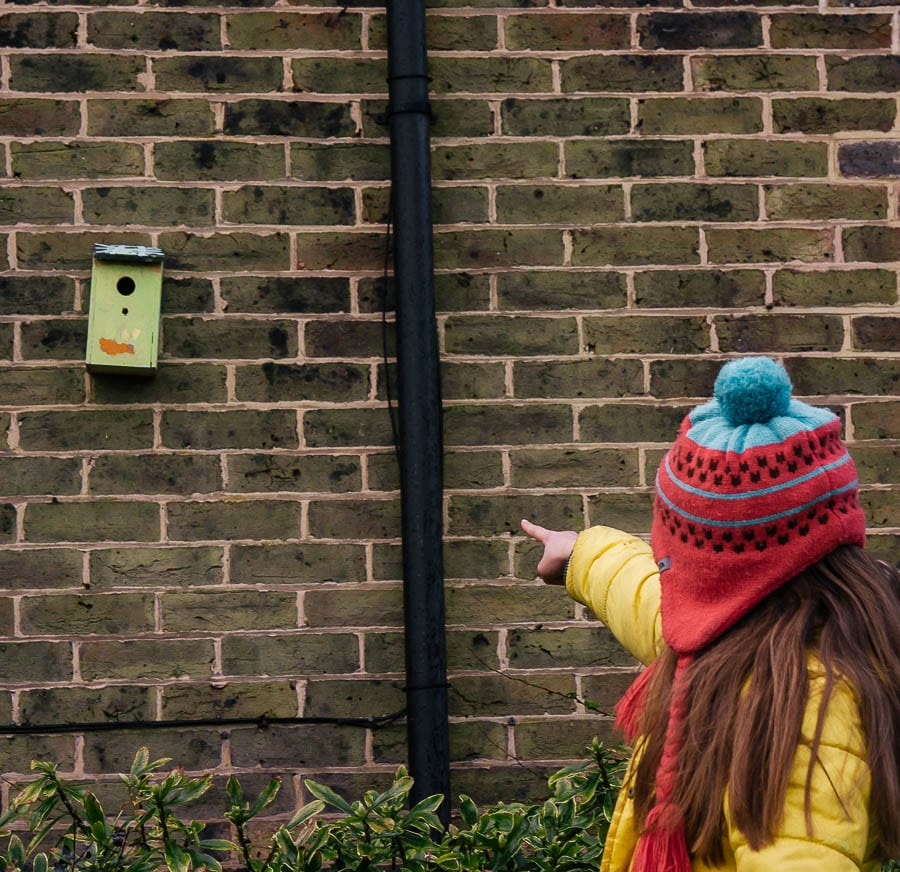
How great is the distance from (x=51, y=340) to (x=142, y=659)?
87cm

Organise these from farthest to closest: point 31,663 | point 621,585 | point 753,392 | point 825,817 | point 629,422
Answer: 1. point 629,422
2. point 31,663
3. point 621,585
4. point 753,392
5. point 825,817

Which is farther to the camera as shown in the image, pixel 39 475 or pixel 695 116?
pixel 695 116

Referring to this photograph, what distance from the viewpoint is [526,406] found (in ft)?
10.5

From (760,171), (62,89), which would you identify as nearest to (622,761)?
(760,171)

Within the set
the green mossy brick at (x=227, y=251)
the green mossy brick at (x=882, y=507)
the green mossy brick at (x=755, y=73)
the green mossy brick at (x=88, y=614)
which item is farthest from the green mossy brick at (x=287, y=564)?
the green mossy brick at (x=755, y=73)

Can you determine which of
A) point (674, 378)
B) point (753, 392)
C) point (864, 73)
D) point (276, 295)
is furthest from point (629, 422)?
point (753, 392)

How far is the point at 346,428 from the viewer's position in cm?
318

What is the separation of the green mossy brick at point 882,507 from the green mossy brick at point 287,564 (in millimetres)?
1409

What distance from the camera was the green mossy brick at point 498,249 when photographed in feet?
10.6

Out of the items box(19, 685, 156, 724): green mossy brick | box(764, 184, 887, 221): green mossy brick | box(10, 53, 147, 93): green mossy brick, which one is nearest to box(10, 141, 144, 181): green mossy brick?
box(10, 53, 147, 93): green mossy brick

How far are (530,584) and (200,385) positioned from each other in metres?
1.02

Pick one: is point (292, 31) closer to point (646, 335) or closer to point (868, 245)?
point (646, 335)

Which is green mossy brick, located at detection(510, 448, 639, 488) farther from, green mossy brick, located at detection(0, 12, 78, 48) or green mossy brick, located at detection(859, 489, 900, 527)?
green mossy brick, located at detection(0, 12, 78, 48)

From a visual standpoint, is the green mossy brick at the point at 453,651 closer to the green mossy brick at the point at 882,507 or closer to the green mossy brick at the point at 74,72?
the green mossy brick at the point at 882,507
